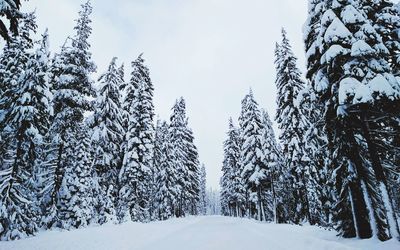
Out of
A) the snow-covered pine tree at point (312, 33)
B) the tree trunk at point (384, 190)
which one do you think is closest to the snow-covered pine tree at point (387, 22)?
the snow-covered pine tree at point (312, 33)

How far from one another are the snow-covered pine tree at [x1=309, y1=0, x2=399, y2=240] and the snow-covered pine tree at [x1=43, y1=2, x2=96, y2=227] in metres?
15.6

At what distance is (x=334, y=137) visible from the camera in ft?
41.0

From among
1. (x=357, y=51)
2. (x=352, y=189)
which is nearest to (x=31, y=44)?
(x=357, y=51)

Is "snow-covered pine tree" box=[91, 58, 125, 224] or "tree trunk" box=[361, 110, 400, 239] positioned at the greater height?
"snow-covered pine tree" box=[91, 58, 125, 224]

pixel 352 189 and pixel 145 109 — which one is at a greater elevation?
pixel 145 109

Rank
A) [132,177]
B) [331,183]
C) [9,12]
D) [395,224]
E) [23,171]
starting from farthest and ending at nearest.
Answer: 1. [132,177]
2. [23,171]
3. [331,183]
4. [395,224]
5. [9,12]

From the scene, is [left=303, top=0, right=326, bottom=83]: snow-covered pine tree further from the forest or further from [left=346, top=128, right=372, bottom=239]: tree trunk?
[left=346, top=128, right=372, bottom=239]: tree trunk

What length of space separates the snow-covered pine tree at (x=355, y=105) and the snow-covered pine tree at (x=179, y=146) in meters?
32.6

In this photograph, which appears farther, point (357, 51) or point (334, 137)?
point (334, 137)

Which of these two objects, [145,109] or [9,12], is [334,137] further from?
[145,109]

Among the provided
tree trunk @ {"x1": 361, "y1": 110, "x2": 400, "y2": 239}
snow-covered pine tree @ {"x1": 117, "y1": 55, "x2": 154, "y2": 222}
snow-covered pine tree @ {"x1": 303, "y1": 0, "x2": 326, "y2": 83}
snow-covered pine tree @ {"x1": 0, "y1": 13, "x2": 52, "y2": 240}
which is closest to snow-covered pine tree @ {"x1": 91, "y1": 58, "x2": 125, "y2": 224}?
snow-covered pine tree @ {"x1": 117, "y1": 55, "x2": 154, "y2": 222}

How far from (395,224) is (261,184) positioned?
87.3 ft

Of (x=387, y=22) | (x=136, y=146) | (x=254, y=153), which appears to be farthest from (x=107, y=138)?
(x=387, y=22)

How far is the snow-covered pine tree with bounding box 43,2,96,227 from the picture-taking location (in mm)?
18078
